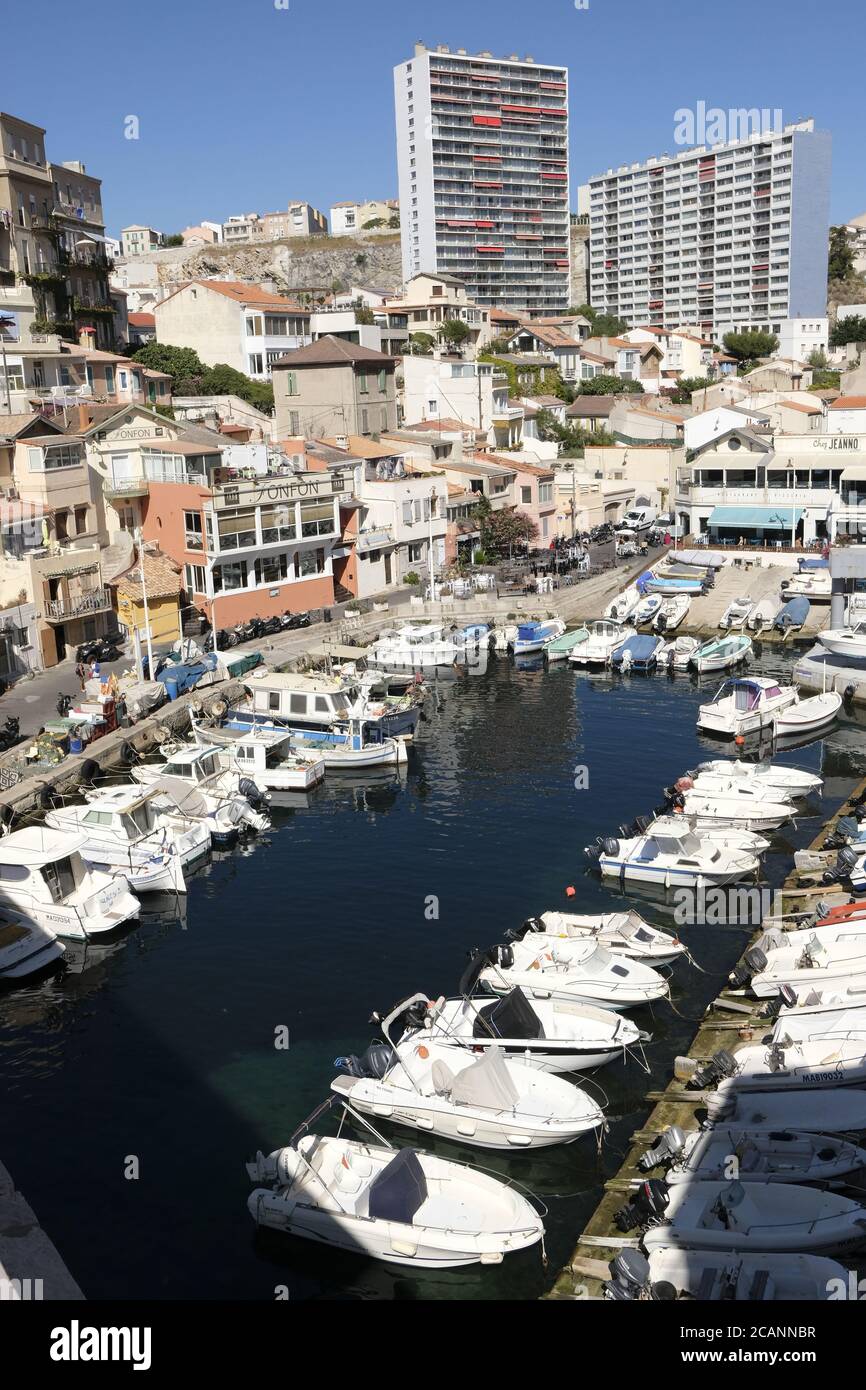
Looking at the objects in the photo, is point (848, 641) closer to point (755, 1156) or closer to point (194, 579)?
point (194, 579)

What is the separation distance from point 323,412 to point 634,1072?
54940mm

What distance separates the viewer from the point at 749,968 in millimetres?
22812

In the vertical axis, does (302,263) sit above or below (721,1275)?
above

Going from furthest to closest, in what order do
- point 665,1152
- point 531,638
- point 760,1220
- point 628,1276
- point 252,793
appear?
point 531,638 → point 252,793 → point 665,1152 → point 760,1220 → point 628,1276

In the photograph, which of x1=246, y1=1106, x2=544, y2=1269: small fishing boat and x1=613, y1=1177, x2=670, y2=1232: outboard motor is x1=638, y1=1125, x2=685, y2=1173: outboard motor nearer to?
x1=613, y1=1177, x2=670, y2=1232: outboard motor

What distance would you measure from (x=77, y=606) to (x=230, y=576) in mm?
7984

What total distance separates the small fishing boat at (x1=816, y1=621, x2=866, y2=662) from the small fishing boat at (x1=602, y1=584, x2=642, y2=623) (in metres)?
10.6

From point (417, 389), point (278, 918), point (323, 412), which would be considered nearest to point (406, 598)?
point (323, 412)

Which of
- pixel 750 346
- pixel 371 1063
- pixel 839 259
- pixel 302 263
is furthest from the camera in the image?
pixel 839 259

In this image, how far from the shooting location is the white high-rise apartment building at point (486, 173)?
468 feet

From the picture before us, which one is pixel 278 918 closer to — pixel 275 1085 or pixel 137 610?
pixel 275 1085

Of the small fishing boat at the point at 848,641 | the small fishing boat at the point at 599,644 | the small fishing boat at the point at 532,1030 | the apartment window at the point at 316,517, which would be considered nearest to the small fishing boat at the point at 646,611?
the small fishing boat at the point at 599,644
